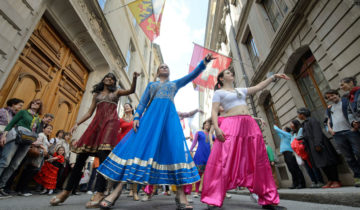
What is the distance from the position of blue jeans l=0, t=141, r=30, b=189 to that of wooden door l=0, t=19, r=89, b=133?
137 cm

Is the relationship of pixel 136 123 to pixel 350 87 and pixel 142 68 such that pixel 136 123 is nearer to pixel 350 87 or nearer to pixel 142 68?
pixel 350 87

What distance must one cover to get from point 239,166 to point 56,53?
6756mm

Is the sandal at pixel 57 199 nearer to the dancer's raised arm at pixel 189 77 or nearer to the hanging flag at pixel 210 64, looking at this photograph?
the dancer's raised arm at pixel 189 77

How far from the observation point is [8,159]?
10.6 feet

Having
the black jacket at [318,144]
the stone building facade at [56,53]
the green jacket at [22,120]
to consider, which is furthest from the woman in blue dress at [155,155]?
the black jacket at [318,144]

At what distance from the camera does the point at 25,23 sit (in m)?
4.13

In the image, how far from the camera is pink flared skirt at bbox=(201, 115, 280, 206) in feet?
6.28

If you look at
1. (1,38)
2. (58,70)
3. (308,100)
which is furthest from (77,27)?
(308,100)

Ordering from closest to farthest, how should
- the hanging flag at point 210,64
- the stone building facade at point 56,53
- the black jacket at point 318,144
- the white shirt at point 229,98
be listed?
the white shirt at point 229,98
the stone building facade at point 56,53
the black jacket at point 318,144
the hanging flag at point 210,64

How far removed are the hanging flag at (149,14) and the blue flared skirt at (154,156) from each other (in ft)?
20.3

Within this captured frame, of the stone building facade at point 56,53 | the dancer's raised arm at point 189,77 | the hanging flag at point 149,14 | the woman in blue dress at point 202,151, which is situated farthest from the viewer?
the hanging flag at point 149,14

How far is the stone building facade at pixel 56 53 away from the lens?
3.90 meters

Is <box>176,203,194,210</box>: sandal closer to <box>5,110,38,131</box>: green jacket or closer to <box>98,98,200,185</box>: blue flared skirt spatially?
<box>98,98,200,185</box>: blue flared skirt

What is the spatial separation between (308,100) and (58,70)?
910cm
